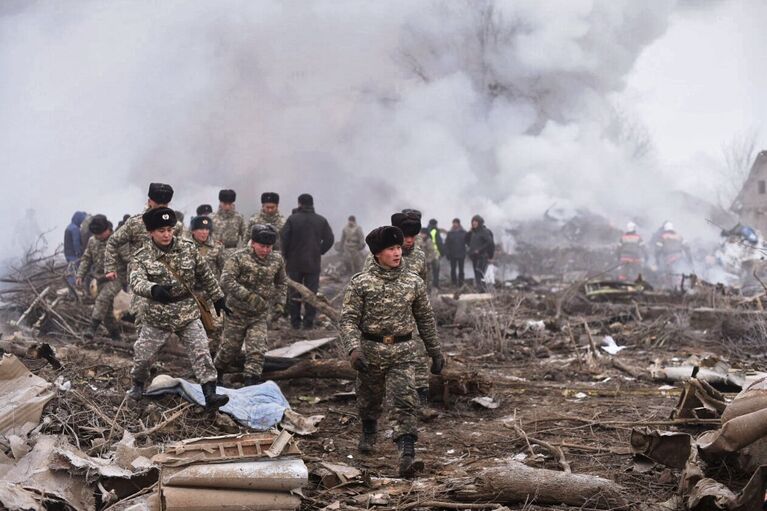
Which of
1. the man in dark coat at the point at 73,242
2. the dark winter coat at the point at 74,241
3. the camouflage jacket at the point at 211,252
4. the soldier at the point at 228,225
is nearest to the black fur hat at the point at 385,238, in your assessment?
the camouflage jacket at the point at 211,252

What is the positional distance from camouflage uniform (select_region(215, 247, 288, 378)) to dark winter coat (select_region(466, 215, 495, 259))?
1012cm

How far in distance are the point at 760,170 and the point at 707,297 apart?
22.5 m

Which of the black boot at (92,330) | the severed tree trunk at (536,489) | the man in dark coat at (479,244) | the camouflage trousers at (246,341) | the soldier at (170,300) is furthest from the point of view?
the man in dark coat at (479,244)

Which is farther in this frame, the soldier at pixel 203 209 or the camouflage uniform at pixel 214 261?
the soldier at pixel 203 209

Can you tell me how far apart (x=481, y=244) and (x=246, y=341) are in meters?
10.5

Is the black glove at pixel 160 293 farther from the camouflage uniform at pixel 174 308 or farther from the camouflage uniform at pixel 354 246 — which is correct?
the camouflage uniform at pixel 354 246

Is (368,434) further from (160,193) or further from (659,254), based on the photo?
(659,254)

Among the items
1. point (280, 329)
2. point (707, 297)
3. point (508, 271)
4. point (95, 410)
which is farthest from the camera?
point (508, 271)

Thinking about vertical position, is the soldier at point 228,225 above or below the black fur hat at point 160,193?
below

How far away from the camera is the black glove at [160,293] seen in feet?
17.8

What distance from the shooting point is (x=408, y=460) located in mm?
4824

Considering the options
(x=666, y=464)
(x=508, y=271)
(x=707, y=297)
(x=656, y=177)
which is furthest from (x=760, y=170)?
(x=666, y=464)

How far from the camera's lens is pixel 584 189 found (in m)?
32.2

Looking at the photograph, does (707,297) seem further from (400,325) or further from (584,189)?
(584,189)
